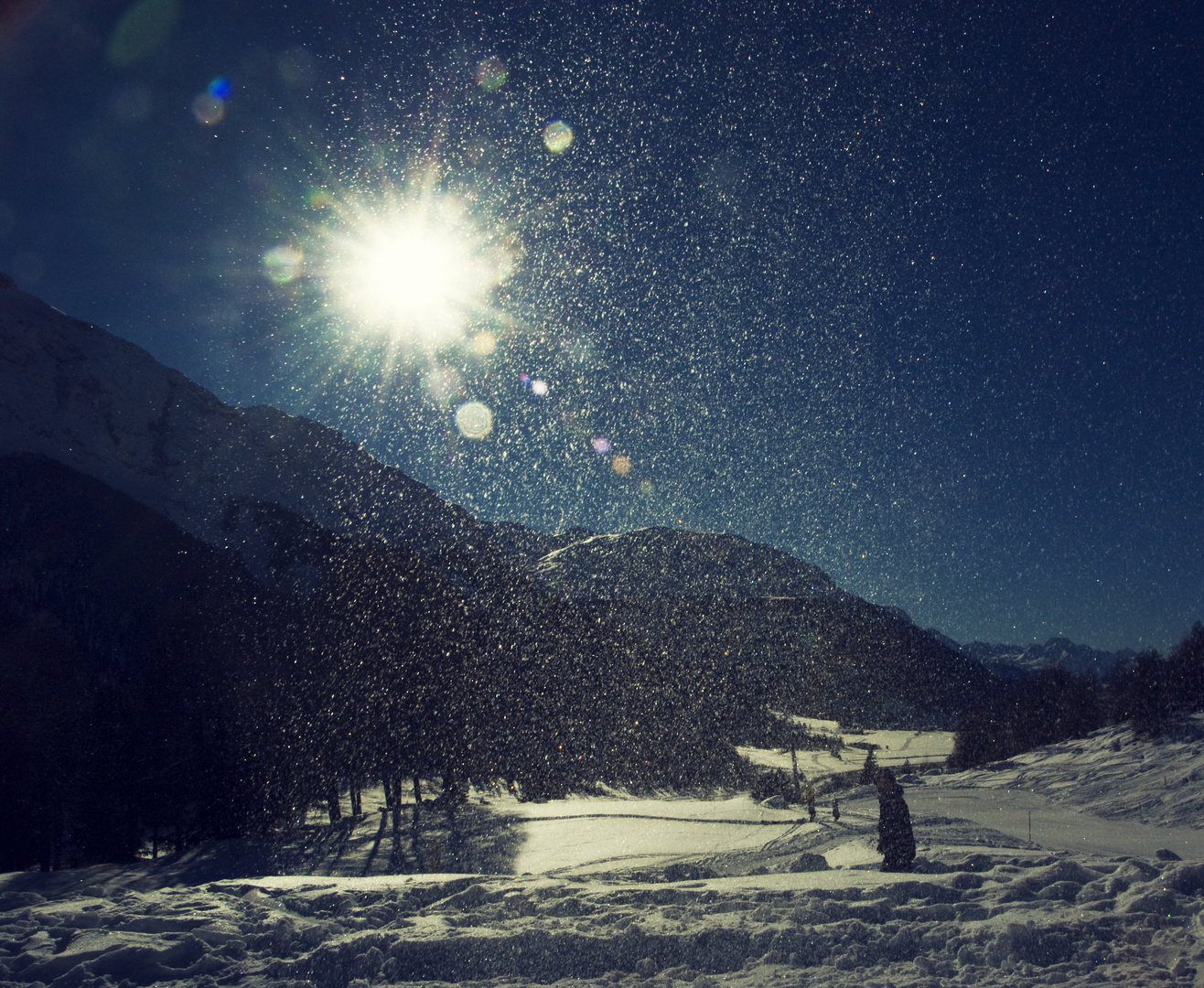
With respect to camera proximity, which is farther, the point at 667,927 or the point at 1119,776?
the point at 1119,776

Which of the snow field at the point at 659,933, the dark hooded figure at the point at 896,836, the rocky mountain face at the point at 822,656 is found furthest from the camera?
the rocky mountain face at the point at 822,656

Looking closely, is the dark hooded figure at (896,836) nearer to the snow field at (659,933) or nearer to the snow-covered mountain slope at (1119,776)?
the snow field at (659,933)

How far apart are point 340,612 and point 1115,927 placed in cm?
3033

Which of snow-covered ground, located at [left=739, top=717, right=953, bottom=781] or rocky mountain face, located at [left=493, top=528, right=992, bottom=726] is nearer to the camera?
snow-covered ground, located at [left=739, top=717, right=953, bottom=781]

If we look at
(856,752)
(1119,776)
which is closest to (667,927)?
(1119,776)

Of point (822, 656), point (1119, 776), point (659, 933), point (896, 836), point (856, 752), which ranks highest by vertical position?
point (822, 656)

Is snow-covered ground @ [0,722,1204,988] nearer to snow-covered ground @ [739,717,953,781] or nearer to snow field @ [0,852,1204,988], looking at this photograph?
Result: snow field @ [0,852,1204,988]

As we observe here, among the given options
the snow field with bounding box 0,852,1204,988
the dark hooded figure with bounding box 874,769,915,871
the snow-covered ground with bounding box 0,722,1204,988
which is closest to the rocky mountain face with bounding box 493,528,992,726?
the dark hooded figure with bounding box 874,769,915,871

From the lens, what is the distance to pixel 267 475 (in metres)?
196

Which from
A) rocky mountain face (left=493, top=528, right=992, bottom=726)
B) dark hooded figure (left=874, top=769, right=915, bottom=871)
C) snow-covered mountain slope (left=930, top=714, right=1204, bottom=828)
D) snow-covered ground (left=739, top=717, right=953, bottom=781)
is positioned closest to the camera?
dark hooded figure (left=874, top=769, right=915, bottom=871)

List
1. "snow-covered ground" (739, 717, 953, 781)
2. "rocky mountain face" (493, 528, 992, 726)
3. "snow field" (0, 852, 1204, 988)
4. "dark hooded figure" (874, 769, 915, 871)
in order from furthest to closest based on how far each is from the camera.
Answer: "rocky mountain face" (493, 528, 992, 726)
"snow-covered ground" (739, 717, 953, 781)
"dark hooded figure" (874, 769, 915, 871)
"snow field" (0, 852, 1204, 988)

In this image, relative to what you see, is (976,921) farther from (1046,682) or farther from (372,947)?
(1046,682)

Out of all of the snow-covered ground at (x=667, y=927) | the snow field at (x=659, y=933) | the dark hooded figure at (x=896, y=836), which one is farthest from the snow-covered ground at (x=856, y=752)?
the snow field at (x=659, y=933)

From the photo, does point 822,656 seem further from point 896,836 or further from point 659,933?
A: point 659,933
